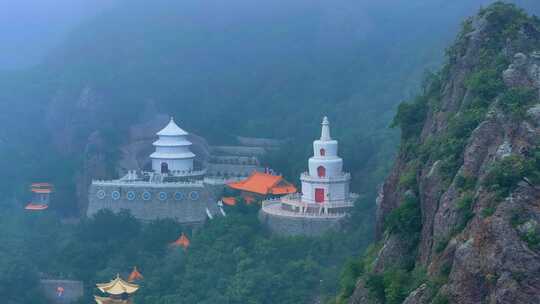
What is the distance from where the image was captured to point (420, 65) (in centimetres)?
4847

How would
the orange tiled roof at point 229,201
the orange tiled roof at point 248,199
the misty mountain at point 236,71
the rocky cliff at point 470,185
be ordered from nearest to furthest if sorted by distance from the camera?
the rocky cliff at point 470,185 < the orange tiled roof at point 248,199 < the orange tiled roof at point 229,201 < the misty mountain at point 236,71

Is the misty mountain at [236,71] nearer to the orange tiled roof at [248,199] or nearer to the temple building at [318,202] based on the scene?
the orange tiled roof at [248,199]

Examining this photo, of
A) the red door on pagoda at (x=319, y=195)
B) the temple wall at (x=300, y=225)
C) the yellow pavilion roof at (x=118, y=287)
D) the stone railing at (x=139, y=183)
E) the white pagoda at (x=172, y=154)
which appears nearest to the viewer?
the yellow pavilion roof at (x=118, y=287)

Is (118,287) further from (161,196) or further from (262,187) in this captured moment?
(262,187)

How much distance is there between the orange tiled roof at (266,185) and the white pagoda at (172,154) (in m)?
3.29

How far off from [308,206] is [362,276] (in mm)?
15806

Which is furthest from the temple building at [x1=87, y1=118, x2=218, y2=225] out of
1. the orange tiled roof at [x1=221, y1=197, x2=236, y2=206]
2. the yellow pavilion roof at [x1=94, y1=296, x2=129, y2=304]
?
the yellow pavilion roof at [x1=94, y1=296, x2=129, y2=304]

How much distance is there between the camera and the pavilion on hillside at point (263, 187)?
38281 mm

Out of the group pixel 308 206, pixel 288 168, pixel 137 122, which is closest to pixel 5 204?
pixel 137 122

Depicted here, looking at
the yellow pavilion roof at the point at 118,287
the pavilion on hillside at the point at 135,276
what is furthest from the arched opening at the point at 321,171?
the yellow pavilion roof at the point at 118,287

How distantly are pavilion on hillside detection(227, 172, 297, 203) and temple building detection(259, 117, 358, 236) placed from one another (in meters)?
1.81

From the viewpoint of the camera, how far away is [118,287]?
33.5 metres

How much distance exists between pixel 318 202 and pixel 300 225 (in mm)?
1396

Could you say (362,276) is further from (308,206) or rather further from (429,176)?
(308,206)
